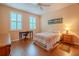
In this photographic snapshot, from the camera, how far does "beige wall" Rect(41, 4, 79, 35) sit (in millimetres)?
2235

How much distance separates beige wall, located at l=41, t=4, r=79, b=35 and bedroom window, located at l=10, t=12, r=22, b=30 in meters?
0.55

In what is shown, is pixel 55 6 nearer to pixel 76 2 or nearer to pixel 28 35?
pixel 76 2

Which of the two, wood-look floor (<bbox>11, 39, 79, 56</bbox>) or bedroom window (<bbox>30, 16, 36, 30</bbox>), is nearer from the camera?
wood-look floor (<bbox>11, 39, 79, 56</bbox>)

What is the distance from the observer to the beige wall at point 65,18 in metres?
2.23

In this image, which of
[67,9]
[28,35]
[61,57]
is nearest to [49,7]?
[67,9]

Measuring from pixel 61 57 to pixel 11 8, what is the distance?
1.52 metres

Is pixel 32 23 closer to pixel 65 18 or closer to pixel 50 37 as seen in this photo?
pixel 50 37

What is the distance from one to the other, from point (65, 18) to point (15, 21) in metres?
1.16

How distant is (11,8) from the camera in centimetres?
222

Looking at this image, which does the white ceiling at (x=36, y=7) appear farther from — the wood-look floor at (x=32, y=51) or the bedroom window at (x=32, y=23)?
the wood-look floor at (x=32, y=51)

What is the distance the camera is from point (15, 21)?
7.68ft

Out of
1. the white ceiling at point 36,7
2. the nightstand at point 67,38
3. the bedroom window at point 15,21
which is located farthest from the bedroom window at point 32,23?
the nightstand at point 67,38

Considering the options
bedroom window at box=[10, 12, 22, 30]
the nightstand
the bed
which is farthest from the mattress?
bedroom window at box=[10, 12, 22, 30]

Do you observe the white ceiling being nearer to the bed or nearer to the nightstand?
the bed
